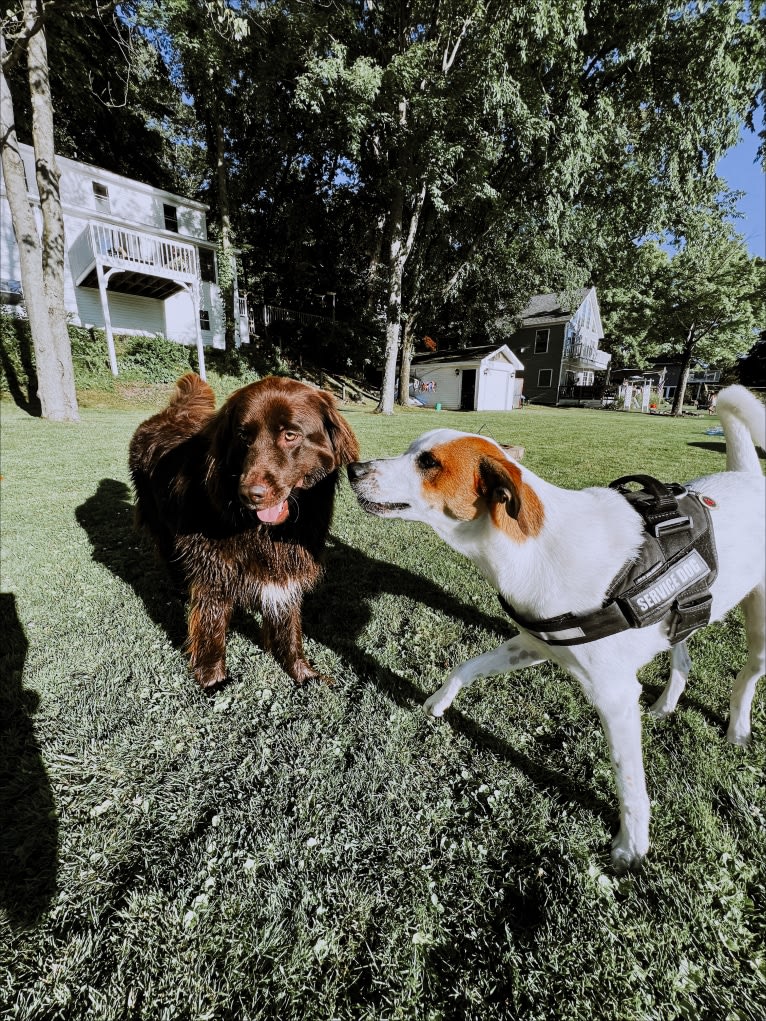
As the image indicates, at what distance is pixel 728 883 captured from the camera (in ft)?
5.38

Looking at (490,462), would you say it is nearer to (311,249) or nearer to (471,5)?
(471,5)

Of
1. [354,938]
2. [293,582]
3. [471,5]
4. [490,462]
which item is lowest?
[354,938]

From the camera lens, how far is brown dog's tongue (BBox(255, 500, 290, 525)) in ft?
7.47

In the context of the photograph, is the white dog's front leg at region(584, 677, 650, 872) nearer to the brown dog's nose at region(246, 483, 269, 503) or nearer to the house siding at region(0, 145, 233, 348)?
the brown dog's nose at region(246, 483, 269, 503)

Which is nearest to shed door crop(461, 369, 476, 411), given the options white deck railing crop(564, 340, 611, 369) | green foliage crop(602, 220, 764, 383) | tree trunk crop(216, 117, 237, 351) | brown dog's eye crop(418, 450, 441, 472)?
green foliage crop(602, 220, 764, 383)

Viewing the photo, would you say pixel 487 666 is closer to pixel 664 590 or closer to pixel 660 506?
pixel 664 590

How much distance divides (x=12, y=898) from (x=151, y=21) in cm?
2164

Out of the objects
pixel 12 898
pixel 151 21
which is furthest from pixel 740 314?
pixel 12 898

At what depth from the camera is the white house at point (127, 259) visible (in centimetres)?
1670

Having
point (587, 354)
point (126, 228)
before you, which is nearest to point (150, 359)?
point (126, 228)

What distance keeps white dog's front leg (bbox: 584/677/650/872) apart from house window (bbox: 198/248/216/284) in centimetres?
2584

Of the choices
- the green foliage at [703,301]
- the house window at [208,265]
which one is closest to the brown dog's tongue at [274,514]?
the house window at [208,265]

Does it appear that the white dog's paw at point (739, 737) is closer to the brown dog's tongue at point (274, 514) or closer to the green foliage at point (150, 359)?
the brown dog's tongue at point (274, 514)

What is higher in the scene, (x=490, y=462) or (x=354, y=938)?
(x=490, y=462)
